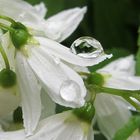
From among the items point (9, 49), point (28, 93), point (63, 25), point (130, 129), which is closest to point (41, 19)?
point (63, 25)

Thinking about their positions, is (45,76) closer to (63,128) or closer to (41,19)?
(63,128)

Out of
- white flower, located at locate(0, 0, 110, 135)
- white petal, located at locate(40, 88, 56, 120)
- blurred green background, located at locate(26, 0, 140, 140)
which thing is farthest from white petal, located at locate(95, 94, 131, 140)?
blurred green background, located at locate(26, 0, 140, 140)

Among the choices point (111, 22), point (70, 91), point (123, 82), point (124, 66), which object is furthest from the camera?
point (111, 22)

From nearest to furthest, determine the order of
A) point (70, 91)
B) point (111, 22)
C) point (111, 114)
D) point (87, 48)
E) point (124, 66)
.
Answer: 1. point (70, 91)
2. point (87, 48)
3. point (111, 114)
4. point (124, 66)
5. point (111, 22)

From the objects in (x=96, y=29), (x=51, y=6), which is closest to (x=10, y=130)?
(x=51, y=6)

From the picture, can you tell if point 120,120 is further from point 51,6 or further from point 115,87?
point 51,6

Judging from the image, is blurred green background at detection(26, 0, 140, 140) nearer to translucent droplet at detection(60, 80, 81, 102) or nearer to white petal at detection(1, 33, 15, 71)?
white petal at detection(1, 33, 15, 71)
